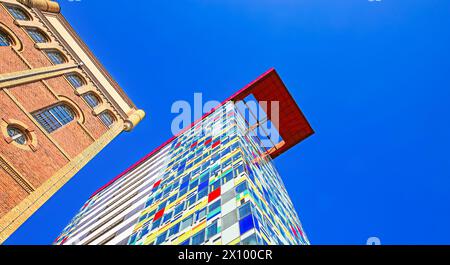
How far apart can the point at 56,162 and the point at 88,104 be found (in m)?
7.58

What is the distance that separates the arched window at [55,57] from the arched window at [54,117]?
4.76 meters

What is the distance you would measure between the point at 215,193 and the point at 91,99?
16.5 meters

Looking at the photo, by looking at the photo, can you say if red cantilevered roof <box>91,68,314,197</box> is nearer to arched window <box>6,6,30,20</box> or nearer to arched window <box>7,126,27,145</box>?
arched window <box>6,6,30,20</box>

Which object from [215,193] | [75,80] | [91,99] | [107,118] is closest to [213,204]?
[215,193]

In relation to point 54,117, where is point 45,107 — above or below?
above

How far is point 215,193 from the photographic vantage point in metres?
18.7

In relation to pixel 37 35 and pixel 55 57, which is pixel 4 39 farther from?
pixel 55 57

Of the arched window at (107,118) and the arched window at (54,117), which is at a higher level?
the arched window at (107,118)

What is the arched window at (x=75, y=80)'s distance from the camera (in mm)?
27945

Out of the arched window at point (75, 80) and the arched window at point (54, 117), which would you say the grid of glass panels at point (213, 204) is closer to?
the arched window at point (54, 117)

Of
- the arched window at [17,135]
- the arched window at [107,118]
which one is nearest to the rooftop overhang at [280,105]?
the arched window at [107,118]

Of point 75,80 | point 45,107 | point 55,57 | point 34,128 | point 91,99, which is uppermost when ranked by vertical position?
point 55,57

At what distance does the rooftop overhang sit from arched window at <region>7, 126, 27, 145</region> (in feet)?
72.9

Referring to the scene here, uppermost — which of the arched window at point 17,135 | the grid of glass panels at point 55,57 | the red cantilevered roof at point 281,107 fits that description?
the red cantilevered roof at point 281,107
